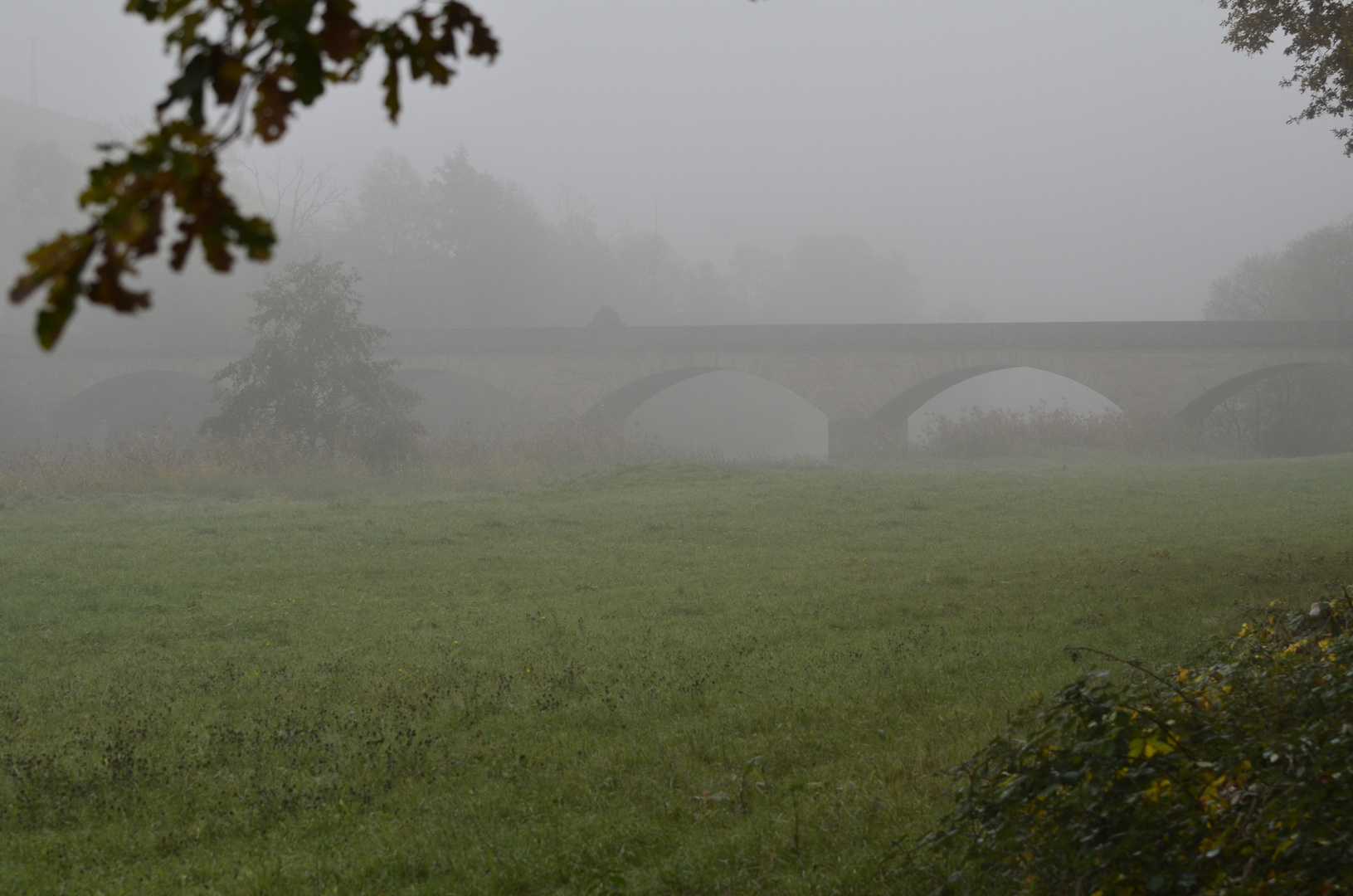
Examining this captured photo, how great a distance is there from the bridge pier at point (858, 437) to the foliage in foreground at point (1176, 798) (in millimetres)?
31870

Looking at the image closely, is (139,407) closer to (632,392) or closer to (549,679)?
(632,392)

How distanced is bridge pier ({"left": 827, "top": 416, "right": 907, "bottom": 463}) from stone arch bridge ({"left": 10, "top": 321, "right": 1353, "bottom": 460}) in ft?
0.23

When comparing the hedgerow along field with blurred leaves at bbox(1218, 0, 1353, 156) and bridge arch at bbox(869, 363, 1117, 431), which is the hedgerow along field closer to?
blurred leaves at bbox(1218, 0, 1353, 156)

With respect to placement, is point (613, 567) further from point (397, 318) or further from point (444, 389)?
point (397, 318)

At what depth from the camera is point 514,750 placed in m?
5.55

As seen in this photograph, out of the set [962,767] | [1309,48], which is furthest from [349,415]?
[962,767]

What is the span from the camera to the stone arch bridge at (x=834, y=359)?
34.1 meters

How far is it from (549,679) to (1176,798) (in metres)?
4.53

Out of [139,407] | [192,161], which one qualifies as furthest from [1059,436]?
[139,407]

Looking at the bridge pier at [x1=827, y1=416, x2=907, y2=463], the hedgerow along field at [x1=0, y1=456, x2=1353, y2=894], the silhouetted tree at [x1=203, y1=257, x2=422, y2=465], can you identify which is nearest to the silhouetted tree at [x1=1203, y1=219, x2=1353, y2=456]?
the bridge pier at [x1=827, y1=416, x2=907, y2=463]

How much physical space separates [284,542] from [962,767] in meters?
11.5

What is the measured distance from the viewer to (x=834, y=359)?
37625 mm

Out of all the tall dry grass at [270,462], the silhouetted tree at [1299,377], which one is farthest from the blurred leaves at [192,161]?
the silhouetted tree at [1299,377]

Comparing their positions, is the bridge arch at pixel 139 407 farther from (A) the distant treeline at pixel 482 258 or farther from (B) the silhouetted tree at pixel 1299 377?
(B) the silhouetted tree at pixel 1299 377
